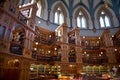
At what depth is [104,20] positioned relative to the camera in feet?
76.1

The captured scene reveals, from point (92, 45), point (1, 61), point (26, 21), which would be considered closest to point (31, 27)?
point (26, 21)

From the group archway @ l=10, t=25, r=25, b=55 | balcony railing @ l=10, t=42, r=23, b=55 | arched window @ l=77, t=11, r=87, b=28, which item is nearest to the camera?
balcony railing @ l=10, t=42, r=23, b=55

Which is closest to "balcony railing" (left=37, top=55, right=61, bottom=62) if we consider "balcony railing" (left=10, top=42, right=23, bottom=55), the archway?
the archway

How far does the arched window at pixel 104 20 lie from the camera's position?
74.5 ft

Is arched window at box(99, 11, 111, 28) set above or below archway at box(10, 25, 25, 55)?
above

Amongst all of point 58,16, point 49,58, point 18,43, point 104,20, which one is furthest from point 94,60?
point 18,43

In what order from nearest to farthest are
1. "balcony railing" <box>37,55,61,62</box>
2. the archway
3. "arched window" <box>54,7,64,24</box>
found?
the archway < "balcony railing" <box>37,55,61,62</box> < "arched window" <box>54,7,64,24</box>

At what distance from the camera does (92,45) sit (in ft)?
67.1

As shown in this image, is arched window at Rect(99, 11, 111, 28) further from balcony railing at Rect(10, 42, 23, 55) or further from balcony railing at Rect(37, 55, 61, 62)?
balcony railing at Rect(10, 42, 23, 55)

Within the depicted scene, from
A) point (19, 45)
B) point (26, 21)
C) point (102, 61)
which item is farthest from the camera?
point (102, 61)

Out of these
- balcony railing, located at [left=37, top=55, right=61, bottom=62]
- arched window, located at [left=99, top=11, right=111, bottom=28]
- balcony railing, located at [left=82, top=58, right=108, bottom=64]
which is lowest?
balcony railing, located at [left=82, top=58, right=108, bottom=64]

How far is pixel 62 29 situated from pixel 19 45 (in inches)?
330

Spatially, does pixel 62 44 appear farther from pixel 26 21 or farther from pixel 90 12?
pixel 90 12

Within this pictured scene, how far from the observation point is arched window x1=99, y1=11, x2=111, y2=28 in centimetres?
2271
